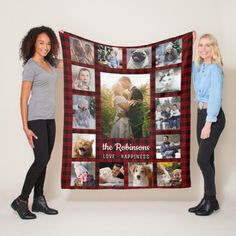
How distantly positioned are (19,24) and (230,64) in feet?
5.88

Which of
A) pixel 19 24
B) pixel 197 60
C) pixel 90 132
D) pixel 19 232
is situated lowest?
pixel 19 232

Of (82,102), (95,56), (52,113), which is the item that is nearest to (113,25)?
(95,56)

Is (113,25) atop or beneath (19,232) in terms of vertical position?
atop

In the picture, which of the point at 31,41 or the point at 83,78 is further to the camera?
the point at 83,78

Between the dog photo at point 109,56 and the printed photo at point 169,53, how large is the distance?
28 centimetres

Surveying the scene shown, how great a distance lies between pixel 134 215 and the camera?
128 inches

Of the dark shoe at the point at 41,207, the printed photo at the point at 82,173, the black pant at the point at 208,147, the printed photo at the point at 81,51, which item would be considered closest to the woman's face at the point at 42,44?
the printed photo at the point at 81,51

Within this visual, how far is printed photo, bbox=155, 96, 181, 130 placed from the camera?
3.46m

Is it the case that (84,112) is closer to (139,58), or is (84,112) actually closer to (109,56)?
(109,56)

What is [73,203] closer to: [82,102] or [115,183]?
[115,183]

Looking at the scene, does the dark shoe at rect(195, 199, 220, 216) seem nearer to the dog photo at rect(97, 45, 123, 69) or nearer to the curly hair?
the dog photo at rect(97, 45, 123, 69)

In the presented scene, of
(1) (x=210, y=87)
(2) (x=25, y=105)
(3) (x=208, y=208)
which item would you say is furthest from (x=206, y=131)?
(2) (x=25, y=105)

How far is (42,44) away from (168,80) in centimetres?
93

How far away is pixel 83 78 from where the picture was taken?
3408 millimetres
